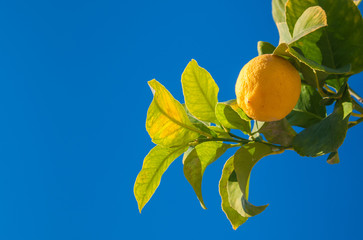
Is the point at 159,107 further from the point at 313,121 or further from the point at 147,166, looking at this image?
the point at 313,121

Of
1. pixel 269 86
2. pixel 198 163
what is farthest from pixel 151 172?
pixel 269 86

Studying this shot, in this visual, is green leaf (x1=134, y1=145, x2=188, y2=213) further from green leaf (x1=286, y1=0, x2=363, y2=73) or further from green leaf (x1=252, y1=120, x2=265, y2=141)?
green leaf (x1=286, y1=0, x2=363, y2=73)

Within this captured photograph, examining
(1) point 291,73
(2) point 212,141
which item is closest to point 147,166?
(2) point 212,141

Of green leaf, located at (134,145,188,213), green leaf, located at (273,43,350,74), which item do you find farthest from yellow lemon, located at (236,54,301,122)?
green leaf, located at (134,145,188,213)

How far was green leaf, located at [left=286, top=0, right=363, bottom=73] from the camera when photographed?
38 centimetres

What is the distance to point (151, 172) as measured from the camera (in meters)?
0.48

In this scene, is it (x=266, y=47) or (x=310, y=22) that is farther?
(x=266, y=47)

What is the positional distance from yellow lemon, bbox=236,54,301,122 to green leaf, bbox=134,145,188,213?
0.40ft

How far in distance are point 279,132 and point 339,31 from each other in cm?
12

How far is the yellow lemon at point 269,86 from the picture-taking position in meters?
0.37

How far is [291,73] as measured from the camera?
0.38m

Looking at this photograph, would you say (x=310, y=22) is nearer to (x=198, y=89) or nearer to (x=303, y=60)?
(x=303, y=60)

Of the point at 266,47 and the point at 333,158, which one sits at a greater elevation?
the point at 266,47

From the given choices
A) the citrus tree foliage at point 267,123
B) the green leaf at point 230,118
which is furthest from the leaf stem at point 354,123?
the green leaf at point 230,118
